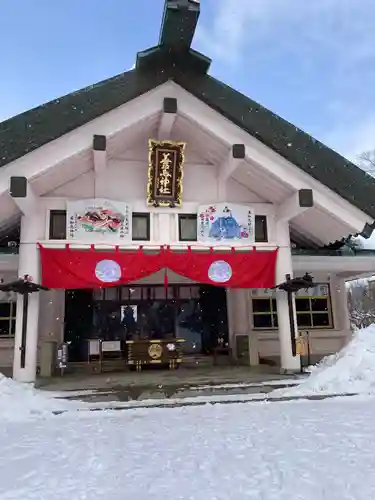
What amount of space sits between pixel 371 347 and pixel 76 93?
25.9 ft

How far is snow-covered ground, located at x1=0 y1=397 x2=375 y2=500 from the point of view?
3223 mm

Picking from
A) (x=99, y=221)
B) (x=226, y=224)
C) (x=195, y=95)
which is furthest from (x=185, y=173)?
(x=99, y=221)

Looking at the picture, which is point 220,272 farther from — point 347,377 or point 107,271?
point 347,377

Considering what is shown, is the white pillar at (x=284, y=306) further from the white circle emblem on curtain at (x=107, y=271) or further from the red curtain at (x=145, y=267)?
the white circle emblem on curtain at (x=107, y=271)

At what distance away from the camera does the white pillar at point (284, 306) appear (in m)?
9.34

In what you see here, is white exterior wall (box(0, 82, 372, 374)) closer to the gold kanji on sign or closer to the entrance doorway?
the gold kanji on sign

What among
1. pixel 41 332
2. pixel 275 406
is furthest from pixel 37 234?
pixel 275 406

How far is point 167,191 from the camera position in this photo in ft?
31.6

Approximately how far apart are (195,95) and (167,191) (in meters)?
2.27

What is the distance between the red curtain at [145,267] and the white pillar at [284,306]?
0.64 feet

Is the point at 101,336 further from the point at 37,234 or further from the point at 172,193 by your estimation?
the point at 172,193

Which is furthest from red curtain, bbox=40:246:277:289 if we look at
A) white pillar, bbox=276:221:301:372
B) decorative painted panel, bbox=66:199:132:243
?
decorative painted panel, bbox=66:199:132:243

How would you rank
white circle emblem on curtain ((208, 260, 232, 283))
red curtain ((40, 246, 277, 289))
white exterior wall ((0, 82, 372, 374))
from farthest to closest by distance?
white circle emblem on curtain ((208, 260, 232, 283)) < red curtain ((40, 246, 277, 289)) < white exterior wall ((0, 82, 372, 374))

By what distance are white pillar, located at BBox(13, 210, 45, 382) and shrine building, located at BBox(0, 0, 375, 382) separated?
3 cm
